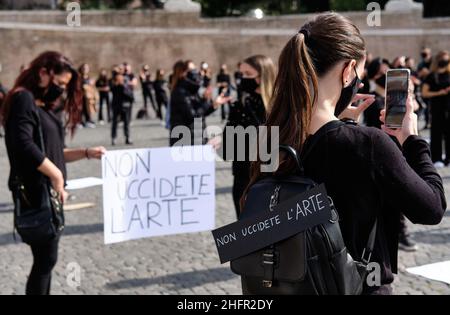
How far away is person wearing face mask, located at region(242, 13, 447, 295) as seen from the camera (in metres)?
2.06

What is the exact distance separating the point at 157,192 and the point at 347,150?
402cm

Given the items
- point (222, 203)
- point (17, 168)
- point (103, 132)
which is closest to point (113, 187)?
point (17, 168)

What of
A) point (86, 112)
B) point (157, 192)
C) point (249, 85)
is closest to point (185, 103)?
point (157, 192)

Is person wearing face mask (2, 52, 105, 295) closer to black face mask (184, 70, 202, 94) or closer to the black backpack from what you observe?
the black backpack

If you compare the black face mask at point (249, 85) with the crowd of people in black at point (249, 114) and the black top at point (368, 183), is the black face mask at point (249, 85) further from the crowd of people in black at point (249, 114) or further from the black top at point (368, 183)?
the black top at point (368, 183)

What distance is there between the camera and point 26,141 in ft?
13.2

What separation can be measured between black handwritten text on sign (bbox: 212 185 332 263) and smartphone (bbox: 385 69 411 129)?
46cm

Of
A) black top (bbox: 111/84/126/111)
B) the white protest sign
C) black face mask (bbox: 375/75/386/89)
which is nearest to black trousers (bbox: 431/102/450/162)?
black face mask (bbox: 375/75/386/89)

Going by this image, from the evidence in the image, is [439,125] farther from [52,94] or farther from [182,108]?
[52,94]

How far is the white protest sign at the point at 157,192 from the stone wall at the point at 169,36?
2655 cm

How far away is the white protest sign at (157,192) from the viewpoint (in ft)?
18.6

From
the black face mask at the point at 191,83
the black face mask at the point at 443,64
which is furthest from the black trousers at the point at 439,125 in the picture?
the black face mask at the point at 191,83
